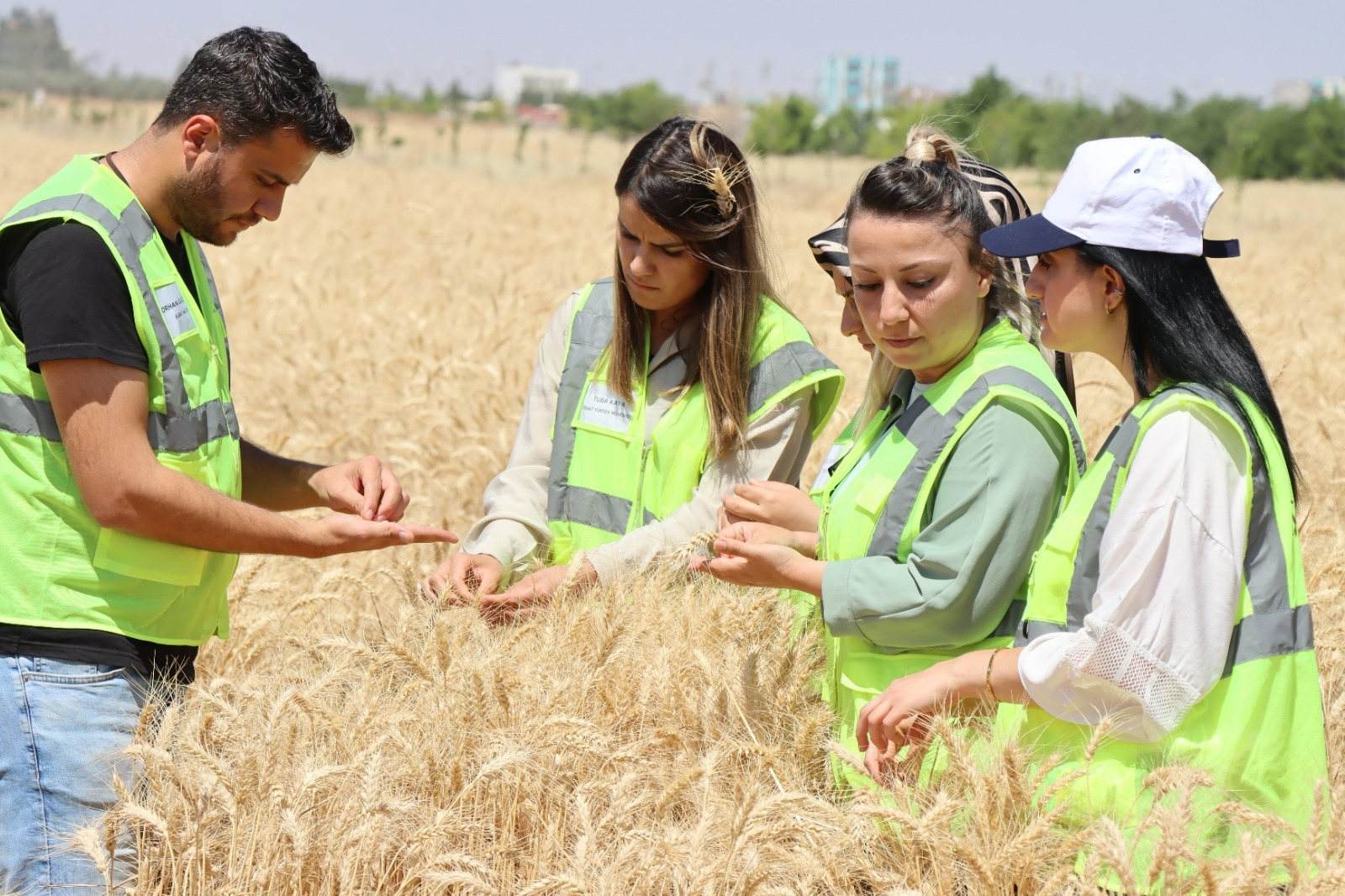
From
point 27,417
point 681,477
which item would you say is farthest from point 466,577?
point 27,417

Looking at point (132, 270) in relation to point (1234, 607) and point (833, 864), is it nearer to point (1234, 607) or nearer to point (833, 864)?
point (833, 864)

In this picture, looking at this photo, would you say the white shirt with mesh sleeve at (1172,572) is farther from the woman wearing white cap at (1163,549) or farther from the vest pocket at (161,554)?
the vest pocket at (161,554)

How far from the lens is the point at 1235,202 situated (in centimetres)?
2234

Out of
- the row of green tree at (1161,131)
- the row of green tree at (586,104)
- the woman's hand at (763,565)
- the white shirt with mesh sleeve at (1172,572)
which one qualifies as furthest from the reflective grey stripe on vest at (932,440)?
the row of green tree at (586,104)

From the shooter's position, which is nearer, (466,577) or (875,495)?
(875,495)

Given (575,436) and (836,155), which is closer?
(575,436)

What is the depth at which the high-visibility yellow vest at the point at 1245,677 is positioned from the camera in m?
1.66

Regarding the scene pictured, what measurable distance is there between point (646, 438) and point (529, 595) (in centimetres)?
49

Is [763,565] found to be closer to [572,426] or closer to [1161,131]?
[572,426]

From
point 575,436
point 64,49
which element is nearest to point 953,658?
point 575,436

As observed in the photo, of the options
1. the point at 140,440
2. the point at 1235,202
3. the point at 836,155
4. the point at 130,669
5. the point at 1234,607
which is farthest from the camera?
the point at 836,155

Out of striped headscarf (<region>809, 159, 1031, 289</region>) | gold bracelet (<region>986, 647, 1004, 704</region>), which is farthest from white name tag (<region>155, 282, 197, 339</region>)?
gold bracelet (<region>986, 647, 1004, 704</region>)

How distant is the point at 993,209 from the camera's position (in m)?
2.19

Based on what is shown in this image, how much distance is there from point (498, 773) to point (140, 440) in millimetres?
868
